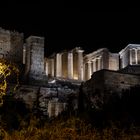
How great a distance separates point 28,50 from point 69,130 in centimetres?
2391

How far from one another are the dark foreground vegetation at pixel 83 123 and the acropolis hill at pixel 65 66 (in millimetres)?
1407

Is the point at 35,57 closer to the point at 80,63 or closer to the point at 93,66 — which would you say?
the point at 80,63

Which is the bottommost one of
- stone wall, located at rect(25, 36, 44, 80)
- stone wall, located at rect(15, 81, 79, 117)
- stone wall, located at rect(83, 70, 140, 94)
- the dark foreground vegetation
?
the dark foreground vegetation

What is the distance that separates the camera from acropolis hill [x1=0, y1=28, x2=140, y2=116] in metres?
30.9

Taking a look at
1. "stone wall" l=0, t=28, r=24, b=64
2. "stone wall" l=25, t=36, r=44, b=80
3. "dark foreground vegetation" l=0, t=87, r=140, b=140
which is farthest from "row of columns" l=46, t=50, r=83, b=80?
"dark foreground vegetation" l=0, t=87, r=140, b=140

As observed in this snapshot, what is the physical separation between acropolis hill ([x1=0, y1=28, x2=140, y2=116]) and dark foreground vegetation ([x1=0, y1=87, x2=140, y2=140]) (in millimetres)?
1407

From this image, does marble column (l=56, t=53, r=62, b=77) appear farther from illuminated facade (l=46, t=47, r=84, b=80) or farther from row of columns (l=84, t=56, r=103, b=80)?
row of columns (l=84, t=56, r=103, b=80)

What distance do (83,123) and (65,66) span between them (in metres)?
30.6

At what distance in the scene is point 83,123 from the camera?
21641 millimetres

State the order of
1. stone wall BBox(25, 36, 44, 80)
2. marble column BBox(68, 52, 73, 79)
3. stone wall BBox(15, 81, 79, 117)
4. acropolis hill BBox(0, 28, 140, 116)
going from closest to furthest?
acropolis hill BBox(0, 28, 140, 116) → stone wall BBox(15, 81, 79, 117) → stone wall BBox(25, 36, 44, 80) → marble column BBox(68, 52, 73, 79)

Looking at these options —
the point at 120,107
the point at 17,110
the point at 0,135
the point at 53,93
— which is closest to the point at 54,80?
the point at 53,93

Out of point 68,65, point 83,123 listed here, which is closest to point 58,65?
point 68,65

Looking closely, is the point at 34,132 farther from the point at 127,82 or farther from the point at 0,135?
the point at 127,82

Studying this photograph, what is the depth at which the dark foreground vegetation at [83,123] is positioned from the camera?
19734 mm
